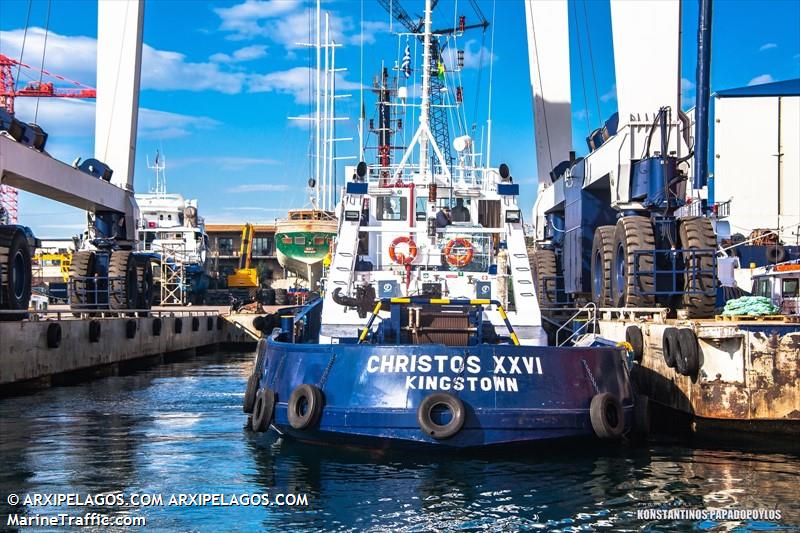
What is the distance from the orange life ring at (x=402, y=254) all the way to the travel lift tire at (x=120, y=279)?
13914mm

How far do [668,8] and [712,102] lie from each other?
23.8m

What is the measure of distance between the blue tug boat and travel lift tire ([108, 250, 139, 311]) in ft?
43.1

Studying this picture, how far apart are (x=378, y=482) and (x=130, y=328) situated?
16.7 m

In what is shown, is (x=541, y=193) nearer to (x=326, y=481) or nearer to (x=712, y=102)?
(x=712, y=102)

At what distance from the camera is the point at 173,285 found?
49.4 m

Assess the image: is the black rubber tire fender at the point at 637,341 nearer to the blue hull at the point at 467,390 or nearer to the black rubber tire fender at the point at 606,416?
the blue hull at the point at 467,390

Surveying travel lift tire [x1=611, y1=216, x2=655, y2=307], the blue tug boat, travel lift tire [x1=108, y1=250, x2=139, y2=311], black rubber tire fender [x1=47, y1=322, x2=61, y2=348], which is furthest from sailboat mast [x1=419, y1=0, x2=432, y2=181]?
travel lift tire [x1=108, y1=250, x2=139, y2=311]

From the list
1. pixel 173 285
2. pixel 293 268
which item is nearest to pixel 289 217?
pixel 293 268

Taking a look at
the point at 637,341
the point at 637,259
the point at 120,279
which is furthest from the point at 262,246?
the point at 637,341

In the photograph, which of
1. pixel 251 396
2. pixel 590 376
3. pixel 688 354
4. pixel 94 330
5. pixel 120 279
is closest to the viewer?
pixel 590 376

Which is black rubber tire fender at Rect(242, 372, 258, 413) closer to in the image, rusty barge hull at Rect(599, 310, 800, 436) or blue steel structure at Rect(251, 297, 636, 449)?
blue steel structure at Rect(251, 297, 636, 449)

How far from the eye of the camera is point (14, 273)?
1966cm

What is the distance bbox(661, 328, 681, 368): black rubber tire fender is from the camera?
12219 millimetres

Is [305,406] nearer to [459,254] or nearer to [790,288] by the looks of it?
[459,254]
